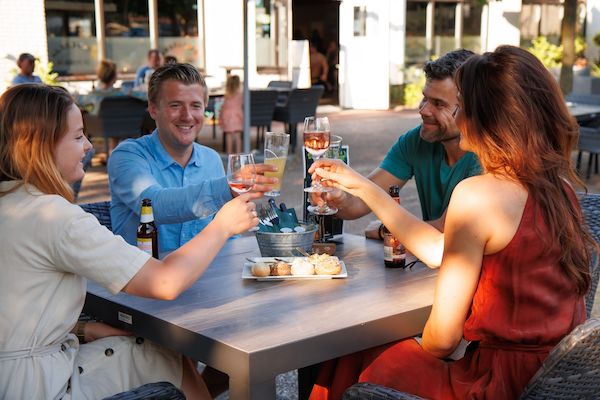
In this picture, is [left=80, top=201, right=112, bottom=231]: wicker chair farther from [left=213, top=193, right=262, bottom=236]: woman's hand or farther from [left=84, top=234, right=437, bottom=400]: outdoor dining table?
[left=213, top=193, right=262, bottom=236]: woman's hand

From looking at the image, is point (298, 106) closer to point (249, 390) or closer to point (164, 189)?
point (164, 189)

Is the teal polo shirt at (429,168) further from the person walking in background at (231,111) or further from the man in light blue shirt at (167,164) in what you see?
the person walking in background at (231,111)

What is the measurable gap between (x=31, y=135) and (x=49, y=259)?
1.13ft

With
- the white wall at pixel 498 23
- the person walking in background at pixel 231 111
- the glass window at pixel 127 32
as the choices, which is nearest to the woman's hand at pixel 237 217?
the person walking in background at pixel 231 111

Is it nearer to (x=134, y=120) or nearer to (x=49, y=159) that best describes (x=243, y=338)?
(x=49, y=159)

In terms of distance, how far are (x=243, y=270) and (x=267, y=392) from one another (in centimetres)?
74

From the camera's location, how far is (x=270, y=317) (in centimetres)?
226

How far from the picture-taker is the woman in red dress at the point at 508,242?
2199mm

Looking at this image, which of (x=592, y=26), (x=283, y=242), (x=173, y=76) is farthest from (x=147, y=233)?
(x=592, y=26)

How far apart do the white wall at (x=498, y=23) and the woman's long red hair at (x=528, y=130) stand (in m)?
21.1

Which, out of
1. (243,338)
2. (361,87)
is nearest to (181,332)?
(243,338)

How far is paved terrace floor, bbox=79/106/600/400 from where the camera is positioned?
7.83 metres

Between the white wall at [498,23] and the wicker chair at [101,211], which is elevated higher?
the white wall at [498,23]

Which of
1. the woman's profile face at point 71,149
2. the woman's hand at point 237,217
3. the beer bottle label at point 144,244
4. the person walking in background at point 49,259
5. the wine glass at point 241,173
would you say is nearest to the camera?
the person walking in background at point 49,259
